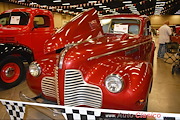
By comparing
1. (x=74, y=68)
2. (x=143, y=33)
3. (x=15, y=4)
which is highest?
(x=15, y=4)

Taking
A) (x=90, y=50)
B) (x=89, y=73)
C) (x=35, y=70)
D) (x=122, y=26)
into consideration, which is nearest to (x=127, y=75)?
(x=89, y=73)

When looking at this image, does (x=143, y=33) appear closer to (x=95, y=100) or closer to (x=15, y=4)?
(x=95, y=100)

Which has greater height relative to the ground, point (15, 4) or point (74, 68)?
point (15, 4)

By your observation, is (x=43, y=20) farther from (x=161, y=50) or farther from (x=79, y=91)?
(x=161, y=50)

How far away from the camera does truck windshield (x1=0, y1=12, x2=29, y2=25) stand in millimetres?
4438

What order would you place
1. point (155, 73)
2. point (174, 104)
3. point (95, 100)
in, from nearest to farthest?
point (95, 100)
point (174, 104)
point (155, 73)

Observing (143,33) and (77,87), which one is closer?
(77,87)

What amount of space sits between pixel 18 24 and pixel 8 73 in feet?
5.18

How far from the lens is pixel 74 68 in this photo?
179 centimetres

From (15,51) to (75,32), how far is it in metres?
1.93

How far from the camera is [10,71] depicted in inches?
142

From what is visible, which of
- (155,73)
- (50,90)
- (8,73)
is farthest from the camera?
(155,73)

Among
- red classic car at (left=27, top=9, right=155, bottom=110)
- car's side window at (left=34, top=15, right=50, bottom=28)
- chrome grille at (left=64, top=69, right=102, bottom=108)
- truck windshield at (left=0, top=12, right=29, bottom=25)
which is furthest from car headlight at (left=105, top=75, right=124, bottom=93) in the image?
car's side window at (left=34, top=15, right=50, bottom=28)

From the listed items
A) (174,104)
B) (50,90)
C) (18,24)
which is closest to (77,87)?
(50,90)
